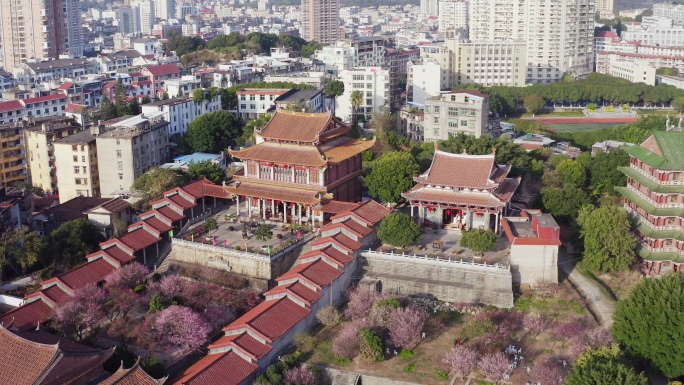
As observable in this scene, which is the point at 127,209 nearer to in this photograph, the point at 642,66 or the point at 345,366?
the point at 345,366

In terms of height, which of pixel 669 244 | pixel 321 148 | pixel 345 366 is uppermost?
pixel 321 148

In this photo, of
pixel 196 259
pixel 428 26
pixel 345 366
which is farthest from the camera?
pixel 428 26

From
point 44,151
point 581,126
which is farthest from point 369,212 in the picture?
point 581,126

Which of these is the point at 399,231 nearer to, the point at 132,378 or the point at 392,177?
the point at 392,177

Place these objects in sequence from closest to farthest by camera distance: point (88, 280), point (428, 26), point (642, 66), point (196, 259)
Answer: point (88, 280), point (196, 259), point (642, 66), point (428, 26)

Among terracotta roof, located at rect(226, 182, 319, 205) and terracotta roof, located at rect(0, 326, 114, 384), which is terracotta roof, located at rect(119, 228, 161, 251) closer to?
terracotta roof, located at rect(226, 182, 319, 205)

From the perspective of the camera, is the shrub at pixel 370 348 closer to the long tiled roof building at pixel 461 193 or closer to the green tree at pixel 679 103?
the long tiled roof building at pixel 461 193

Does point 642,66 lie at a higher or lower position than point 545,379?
higher

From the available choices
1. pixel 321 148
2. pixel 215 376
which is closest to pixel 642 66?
pixel 321 148
